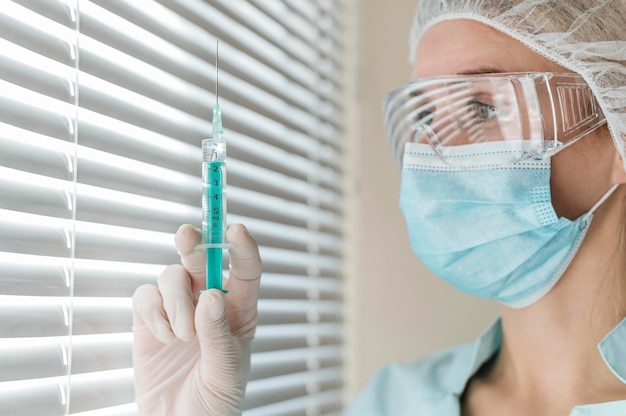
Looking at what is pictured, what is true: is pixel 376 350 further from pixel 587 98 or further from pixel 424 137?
pixel 587 98

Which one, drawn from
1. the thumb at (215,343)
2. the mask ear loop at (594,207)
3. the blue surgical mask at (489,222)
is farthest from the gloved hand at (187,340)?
the mask ear loop at (594,207)

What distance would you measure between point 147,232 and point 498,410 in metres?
0.91

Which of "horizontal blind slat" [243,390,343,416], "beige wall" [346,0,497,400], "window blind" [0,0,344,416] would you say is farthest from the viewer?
"beige wall" [346,0,497,400]

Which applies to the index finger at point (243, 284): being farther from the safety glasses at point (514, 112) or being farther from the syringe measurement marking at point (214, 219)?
the safety glasses at point (514, 112)

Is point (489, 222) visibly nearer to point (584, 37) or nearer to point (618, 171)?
point (618, 171)

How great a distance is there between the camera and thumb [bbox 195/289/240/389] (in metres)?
1.00

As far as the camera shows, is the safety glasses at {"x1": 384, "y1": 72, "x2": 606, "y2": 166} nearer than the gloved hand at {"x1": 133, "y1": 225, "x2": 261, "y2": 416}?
No

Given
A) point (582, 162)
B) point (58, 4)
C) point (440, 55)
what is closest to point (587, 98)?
point (582, 162)

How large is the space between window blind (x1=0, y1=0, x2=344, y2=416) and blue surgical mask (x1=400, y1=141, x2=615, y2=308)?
0.38 metres

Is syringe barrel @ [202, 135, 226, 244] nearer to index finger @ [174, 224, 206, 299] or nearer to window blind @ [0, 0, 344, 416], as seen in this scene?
index finger @ [174, 224, 206, 299]

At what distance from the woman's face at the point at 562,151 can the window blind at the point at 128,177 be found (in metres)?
0.49

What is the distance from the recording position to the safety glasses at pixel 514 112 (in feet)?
4.20

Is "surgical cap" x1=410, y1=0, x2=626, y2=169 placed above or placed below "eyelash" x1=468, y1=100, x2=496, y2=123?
above

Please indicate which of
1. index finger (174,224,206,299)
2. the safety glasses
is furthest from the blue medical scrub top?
index finger (174,224,206,299)
